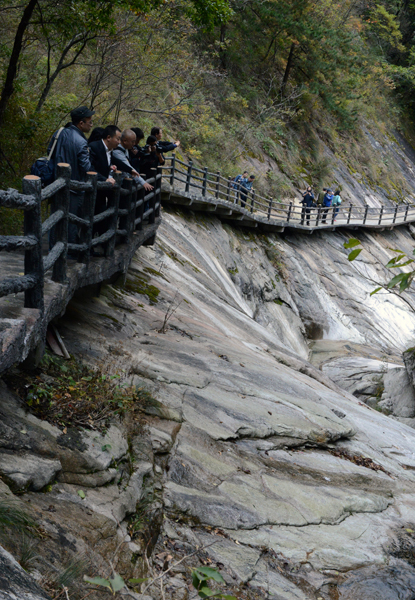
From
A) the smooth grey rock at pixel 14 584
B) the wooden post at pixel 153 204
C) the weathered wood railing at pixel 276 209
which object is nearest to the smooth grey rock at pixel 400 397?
the weathered wood railing at pixel 276 209

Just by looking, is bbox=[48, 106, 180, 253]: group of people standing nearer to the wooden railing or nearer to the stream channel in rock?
the wooden railing

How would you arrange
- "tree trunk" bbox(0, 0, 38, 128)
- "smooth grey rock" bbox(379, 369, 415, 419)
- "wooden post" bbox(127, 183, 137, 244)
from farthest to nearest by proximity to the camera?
"smooth grey rock" bbox(379, 369, 415, 419) < "tree trunk" bbox(0, 0, 38, 128) < "wooden post" bbox(127, 183, 137, 244)

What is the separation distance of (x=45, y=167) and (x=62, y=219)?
986mm

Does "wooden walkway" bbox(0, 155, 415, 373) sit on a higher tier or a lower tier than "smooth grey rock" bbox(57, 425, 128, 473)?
higher

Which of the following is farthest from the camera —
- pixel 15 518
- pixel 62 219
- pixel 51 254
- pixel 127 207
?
pixel 127 207

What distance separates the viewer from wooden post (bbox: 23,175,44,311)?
378 cm

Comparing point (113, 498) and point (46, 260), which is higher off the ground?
point (46, 260)

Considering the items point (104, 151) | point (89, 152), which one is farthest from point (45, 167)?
point (104, 151)

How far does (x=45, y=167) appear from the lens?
17.5 ft

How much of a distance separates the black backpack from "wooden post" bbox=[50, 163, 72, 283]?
2.49 feet

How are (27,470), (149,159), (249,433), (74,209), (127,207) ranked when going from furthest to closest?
(149,159)
(127,207)
(249,433)
(74,209)
(27,470)

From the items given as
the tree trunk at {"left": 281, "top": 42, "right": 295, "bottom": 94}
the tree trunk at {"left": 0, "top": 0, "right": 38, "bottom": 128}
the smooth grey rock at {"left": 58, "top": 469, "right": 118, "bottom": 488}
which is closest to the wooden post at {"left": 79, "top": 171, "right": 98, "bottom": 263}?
the smooth grey rock at {"left": 58, "top": 469, "right": 118, "bottom": 488}

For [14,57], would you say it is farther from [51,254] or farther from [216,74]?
[216,74]

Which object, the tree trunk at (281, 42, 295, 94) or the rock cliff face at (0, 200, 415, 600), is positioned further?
the tree trunk at (281, 42, 295, 94)
